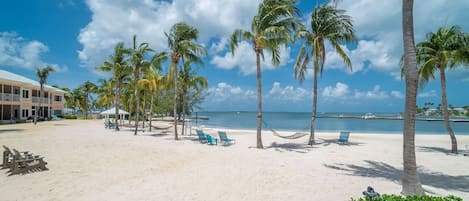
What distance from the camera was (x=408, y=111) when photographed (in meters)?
4.92

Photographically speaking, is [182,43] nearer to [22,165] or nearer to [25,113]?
Result: [22,165]

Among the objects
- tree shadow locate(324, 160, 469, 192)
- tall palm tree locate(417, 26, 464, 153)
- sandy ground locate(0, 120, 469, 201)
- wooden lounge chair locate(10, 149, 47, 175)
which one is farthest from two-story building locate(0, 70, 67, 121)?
tall palm tree locate(417, 26, 464, 153)

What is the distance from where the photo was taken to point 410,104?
4.94 metres

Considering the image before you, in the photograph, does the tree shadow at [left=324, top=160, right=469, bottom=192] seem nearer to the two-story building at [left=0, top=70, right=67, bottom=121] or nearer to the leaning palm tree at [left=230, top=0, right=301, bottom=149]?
the leaning palm tree at [left=230, top=0, right=301, bottom=149]

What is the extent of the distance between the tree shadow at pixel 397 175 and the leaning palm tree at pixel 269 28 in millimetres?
5183

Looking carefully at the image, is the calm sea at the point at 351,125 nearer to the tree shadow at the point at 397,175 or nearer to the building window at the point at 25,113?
the tree shadow at the point at 397,175

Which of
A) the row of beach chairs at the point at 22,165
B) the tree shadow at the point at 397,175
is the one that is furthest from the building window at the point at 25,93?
the tree shadow at the point at 397,175

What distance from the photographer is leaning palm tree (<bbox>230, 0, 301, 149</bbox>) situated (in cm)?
1166

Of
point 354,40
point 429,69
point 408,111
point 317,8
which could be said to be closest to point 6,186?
point 408,111

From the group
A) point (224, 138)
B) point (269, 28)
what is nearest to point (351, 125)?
Answer: point (224, 138)

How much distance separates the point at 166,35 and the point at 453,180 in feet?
49.4

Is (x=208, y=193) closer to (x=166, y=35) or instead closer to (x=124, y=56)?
(x=166, y=35)

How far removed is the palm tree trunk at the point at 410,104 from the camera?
489cm

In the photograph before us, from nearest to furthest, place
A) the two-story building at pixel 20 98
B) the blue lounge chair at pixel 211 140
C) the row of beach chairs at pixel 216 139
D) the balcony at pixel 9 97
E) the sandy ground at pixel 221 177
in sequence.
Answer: the sandy ground at pixel 221 177 → the blue lounge chair at pixel 211 140 → the row of beach chairs at pixel 216 139 → the balcony at pixel 9 97 → the two-story building at pixel 20 98
